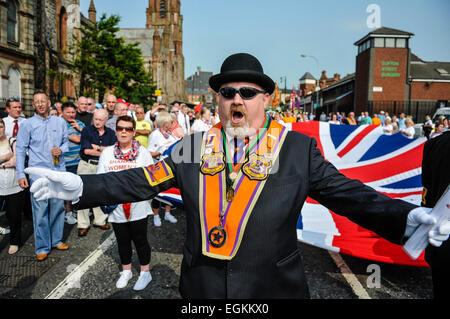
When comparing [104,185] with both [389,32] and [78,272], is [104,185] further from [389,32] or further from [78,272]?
[389,32]

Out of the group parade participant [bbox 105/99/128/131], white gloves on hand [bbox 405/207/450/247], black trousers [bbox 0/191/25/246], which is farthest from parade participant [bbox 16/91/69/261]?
white gloves on hand [bbox 405/207/450/247]

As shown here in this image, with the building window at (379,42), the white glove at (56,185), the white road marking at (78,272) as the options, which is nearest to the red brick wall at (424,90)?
the building window at (379,42)

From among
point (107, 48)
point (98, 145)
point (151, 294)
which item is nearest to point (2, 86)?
point (107, 48)

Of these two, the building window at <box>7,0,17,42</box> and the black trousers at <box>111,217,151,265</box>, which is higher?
the building window at <box>7,0,17,42</box>

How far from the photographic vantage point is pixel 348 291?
3936 millimetres

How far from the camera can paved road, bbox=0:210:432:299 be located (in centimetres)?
392

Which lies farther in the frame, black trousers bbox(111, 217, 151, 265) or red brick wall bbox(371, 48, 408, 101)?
red brick wall bbox(371, 48, 408, 101)

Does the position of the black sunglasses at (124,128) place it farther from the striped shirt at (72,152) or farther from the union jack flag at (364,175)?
the striped shirt at (72,152)

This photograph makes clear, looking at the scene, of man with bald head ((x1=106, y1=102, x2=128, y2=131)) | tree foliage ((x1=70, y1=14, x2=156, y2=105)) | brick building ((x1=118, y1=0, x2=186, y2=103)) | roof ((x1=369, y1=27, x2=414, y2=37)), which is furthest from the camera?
brick building ((x1=118, y1=0, x2=186, y2=103))

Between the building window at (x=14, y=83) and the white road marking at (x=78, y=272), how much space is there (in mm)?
24231

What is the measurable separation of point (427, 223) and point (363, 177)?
16.7 ft

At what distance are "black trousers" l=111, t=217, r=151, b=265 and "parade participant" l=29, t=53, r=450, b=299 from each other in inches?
87.0

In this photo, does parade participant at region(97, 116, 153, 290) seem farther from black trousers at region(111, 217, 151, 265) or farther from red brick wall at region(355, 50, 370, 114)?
red brick wall at region(355, 50, 370, 114)
